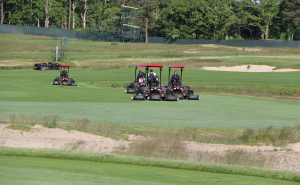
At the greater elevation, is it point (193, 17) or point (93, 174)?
point (193, 17)

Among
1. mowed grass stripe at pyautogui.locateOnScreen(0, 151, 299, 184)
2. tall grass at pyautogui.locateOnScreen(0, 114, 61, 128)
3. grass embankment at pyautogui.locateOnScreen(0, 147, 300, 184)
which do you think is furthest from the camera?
tall grass at pyautogui.locateOnScreen(0, 114, 61, 128)

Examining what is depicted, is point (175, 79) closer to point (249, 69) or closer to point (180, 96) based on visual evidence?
point (180, 96)

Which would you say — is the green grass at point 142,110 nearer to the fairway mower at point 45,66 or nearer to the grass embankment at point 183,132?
the grass embankment at point 183,132

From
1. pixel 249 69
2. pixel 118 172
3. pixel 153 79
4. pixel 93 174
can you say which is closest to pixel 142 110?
pixel 153 79

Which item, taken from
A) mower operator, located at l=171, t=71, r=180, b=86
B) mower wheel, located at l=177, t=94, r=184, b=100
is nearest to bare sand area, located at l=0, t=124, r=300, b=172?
mower wheel, located at l=177, t=94, r=184, b=100

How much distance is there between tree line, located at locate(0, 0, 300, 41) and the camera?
403 ft

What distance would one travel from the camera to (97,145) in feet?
47.2

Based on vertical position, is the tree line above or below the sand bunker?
above

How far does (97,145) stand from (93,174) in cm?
668

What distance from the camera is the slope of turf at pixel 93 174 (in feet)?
22.7

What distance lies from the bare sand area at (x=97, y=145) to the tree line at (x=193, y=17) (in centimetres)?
10968

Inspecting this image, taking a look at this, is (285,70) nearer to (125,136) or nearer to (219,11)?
(125,136)

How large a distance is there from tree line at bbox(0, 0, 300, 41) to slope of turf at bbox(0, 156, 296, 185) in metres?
116

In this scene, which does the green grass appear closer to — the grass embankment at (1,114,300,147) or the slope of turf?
the grass embankment at (1,114,300,147)
